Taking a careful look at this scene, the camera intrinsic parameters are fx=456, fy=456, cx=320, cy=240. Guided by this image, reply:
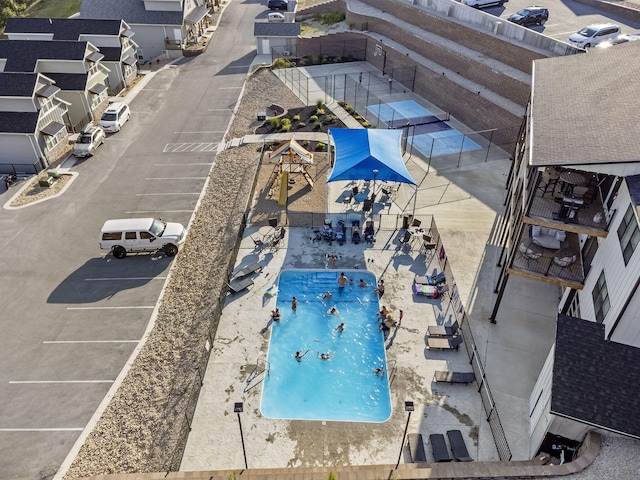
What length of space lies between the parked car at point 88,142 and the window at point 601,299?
3605 cm

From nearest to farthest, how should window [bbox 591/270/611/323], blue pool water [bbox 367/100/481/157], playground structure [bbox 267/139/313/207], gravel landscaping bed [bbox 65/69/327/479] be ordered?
window [bbox 591/270/611/323]
gravel landscaping bed [bbox 65/69/327/479]
playground structure [bbox 267/139/313/207]
blue pool water [bbox 367/100/481/157]

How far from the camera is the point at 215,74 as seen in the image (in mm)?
52406

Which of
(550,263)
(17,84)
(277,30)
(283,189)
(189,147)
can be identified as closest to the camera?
(550,263)

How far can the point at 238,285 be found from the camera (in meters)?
23.9

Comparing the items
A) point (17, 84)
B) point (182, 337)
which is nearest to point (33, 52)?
point (17, 84)

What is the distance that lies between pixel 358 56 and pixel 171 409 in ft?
155

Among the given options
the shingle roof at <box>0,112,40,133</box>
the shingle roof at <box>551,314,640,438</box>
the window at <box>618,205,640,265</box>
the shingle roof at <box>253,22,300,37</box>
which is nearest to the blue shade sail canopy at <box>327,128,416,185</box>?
the window at <box>618,205,640,265</box>

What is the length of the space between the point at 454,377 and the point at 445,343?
189cm

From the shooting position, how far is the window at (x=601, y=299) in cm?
1691

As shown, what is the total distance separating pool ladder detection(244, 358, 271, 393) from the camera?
1959 cm

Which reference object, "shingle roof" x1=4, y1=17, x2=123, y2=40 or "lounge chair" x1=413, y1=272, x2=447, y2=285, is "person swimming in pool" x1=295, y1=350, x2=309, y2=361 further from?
"shingle roof" x1=4, y1=17, x2=123, y2=40

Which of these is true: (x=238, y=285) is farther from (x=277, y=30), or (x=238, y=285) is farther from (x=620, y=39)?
(x=277, y=30)

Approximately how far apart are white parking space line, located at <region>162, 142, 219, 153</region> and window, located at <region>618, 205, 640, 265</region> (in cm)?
2994

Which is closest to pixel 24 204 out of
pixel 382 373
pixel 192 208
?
pixel 192 208
